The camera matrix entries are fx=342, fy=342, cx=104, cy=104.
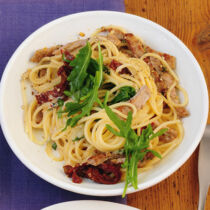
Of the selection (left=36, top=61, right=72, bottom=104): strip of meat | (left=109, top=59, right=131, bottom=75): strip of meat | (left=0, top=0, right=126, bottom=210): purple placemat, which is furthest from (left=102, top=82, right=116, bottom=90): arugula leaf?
(left=0, top=0, right=126, bottom=210): purple placemat

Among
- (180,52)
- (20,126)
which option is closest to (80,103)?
(20,126)

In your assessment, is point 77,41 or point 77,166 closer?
point 77,166

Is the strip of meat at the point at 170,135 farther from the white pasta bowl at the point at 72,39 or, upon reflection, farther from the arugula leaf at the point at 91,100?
the arugula leaf at the point at 91,100

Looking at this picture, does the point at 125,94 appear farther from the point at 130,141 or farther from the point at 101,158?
the point at 101,158

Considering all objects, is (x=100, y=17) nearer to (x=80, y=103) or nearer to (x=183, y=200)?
(x=80, y=103)

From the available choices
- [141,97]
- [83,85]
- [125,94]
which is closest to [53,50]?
[83,85]

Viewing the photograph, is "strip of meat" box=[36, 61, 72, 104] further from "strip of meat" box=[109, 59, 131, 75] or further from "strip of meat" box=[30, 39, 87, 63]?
"strip of meat" box=[109, 59, 131, 75]

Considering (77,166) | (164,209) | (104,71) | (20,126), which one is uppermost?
(104,71)

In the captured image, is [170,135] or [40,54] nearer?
[170,135]
